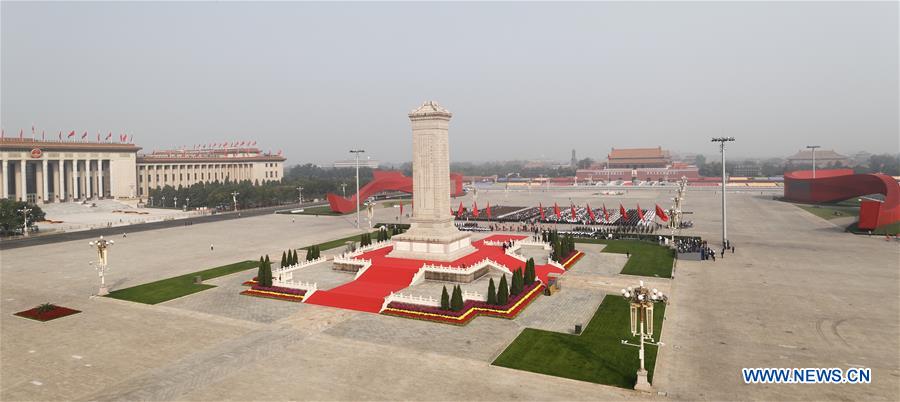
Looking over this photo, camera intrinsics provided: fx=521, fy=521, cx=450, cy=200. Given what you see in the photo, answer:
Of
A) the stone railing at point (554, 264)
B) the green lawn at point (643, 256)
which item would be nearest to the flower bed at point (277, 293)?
the stone railing at point (554, 264)

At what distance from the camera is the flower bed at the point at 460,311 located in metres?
27.3

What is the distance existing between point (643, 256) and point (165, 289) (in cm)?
3695

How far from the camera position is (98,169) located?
110 m

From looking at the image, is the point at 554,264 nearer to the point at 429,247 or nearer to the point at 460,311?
the point at 429,247

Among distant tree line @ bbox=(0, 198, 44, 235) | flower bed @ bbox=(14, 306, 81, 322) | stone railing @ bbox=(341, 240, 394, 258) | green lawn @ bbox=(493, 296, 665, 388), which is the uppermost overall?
distant tree line @ bbox=(0, 198, 44, 235)

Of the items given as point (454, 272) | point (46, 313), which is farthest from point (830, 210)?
point (46, 313)

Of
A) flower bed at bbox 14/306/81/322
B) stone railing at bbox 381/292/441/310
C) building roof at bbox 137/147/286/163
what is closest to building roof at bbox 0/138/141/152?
building roof at bbox 137/147/286/163

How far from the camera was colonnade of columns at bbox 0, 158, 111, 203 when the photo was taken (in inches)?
3765

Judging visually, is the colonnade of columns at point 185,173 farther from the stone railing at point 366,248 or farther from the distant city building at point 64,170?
the stone railing at point 366,248

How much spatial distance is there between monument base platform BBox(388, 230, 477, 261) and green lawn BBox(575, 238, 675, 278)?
41.3ft

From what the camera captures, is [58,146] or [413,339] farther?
[58,146]

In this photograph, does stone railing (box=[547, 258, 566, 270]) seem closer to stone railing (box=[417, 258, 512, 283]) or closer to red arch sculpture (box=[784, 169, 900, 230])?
stone railing (box=[417, 258, 512, 283])

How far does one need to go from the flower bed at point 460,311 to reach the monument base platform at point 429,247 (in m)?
9.41

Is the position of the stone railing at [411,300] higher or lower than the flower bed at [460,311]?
higher
